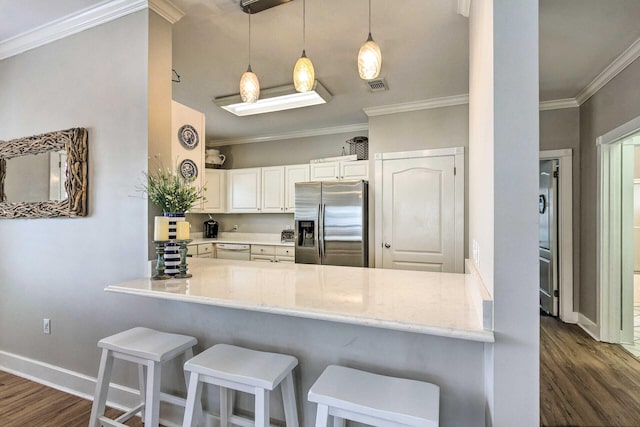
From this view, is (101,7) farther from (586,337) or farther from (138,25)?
(586,337)

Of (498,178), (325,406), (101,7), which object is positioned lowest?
(325,406)

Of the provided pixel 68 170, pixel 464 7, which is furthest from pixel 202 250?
pixel 464 7

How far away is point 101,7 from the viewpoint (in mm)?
2047

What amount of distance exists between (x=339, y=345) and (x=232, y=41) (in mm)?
2245

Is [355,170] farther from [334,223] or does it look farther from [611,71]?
[611,71]

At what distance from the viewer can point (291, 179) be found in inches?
182

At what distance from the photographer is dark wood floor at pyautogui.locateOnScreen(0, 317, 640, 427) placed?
1964 mm

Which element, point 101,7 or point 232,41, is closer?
point 101,7

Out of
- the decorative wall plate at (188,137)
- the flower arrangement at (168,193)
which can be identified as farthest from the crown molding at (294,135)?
the flower arrangement at (168,193)

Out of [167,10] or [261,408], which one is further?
[167,10]

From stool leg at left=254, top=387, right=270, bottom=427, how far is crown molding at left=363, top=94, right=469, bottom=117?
3.34 meters

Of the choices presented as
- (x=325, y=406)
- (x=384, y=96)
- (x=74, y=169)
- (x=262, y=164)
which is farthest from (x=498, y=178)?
(x=262, y=164)

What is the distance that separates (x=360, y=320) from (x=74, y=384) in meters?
2.29

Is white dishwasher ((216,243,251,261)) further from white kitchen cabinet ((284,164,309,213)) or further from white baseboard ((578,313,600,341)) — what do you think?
white baseboard ((578,313,600,341))
